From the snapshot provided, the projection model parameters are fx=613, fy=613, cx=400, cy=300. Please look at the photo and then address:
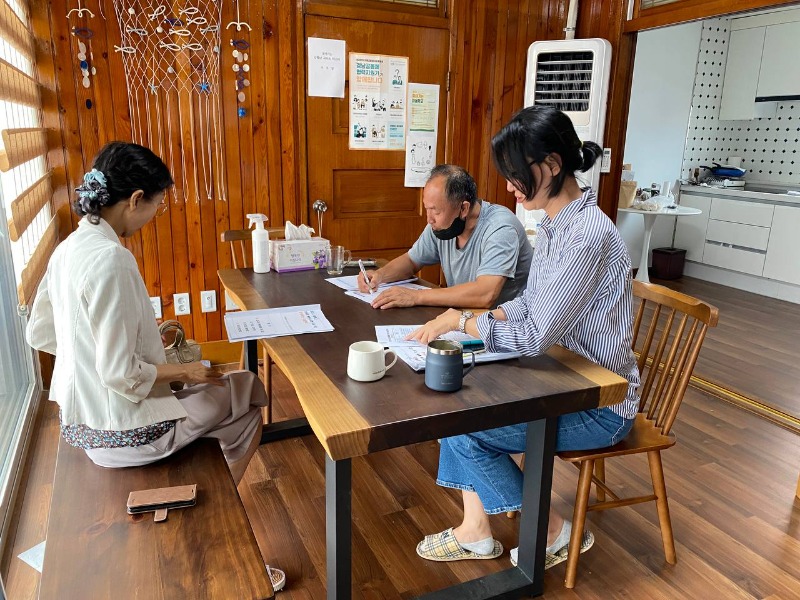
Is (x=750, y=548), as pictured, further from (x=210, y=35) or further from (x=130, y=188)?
(x=210, y=35)

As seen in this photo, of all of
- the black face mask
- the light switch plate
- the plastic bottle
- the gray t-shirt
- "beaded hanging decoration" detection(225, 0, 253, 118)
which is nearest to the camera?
the gray t-shirt

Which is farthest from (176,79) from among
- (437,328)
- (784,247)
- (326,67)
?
(784,247)

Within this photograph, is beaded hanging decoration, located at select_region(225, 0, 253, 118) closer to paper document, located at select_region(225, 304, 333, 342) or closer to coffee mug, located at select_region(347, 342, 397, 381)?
paper document, located at select_region(225, 304, 333, 342)

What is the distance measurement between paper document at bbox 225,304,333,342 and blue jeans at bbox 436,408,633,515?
0.54 meters

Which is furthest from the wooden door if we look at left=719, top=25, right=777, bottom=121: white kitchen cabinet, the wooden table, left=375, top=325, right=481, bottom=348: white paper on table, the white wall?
left=719, top=25, right=777, bottom=121: white kitchen cabinet

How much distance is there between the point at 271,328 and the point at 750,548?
5.60 ft

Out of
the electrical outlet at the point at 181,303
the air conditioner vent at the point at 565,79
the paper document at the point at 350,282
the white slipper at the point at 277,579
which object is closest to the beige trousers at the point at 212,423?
the white slipper at the point at 277,579

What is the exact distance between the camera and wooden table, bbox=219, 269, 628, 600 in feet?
4.02

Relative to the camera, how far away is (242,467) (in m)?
1.79

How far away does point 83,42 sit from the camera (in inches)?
115

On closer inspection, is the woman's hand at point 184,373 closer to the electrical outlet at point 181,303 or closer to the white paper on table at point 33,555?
the white paper on table at point 33,555

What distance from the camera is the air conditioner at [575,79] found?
11.9 feet

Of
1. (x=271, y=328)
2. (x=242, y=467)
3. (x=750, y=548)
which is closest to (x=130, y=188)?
(x=271, y=328)

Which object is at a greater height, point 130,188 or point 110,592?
point 130,188
